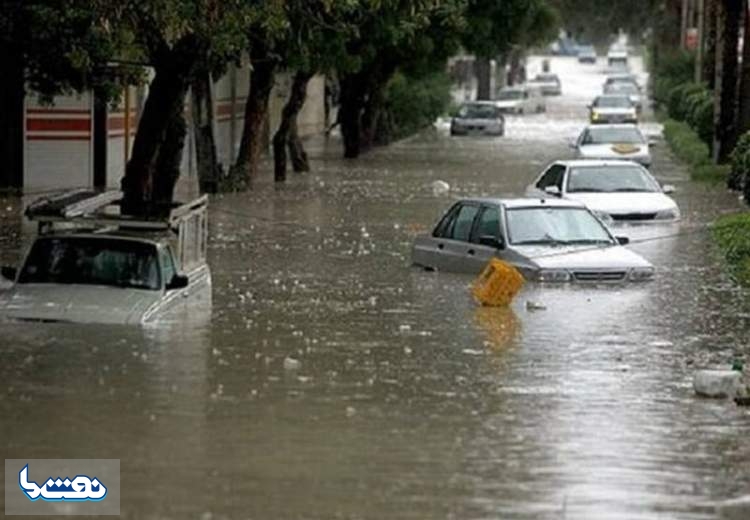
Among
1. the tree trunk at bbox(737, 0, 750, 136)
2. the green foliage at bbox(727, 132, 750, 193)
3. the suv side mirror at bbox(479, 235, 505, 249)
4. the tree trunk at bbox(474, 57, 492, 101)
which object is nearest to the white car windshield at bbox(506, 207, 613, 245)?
the suv side mirror at bbox(479, 235, 505, 249)

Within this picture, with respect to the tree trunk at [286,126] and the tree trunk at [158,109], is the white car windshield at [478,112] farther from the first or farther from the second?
the tree trunk at [158,109]

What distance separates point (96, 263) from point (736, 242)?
13916mm

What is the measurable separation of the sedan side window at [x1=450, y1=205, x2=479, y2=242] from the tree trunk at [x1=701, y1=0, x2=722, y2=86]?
32996 mm

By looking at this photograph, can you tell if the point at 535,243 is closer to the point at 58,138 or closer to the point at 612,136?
the point at 58,138

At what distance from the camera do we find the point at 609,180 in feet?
120

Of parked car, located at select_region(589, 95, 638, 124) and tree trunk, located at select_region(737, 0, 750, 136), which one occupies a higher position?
tree trunk, located at select_region(737, 0, 750, 136)

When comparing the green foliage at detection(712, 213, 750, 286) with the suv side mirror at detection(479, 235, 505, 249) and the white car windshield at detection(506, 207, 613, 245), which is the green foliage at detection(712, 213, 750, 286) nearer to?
the white car windshield at detection(506, 207, 613, 245)

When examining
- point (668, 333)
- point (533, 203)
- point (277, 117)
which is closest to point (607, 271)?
point (533, 203)

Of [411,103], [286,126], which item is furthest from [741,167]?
[411,103]

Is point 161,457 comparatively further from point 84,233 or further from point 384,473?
point 84,233

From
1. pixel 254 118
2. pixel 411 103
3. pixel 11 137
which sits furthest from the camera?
pixel 411 103

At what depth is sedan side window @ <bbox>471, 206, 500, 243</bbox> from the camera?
27320 mm

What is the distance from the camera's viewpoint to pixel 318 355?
2011 centimetres

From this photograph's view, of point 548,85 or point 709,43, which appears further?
point 548,85
